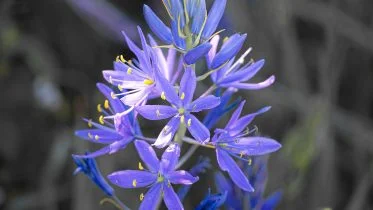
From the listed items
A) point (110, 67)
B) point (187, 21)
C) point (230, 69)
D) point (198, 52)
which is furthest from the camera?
point (110, 67)

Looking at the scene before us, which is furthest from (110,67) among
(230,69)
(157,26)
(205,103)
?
(205,103)

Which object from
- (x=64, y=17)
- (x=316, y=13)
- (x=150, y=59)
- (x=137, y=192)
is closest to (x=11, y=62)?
(x=64, y=17)

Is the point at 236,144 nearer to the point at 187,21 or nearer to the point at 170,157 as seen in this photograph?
the point at 170,157

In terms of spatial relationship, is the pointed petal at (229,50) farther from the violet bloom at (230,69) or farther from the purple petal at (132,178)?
the purple petal at (132,178)

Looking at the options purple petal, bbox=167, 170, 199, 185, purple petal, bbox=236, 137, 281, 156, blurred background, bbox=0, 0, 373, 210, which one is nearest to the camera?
purple petal, bbox=167, 170, 199, 185

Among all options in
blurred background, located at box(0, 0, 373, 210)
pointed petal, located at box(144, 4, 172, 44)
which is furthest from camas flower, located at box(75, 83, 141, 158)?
blurred background, located at box(0, 0, 373, 210)

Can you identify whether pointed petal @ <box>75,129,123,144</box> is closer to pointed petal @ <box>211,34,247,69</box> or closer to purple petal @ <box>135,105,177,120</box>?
purple petal @ <box>135,105,177,120</box>

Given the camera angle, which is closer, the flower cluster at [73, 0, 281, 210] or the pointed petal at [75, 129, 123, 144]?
the flower cluster at [73, 0, 281, 210]
